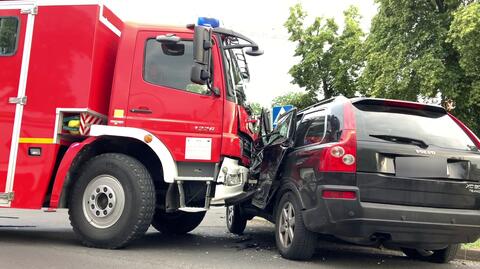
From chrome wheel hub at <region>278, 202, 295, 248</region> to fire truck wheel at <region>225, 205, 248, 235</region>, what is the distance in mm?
2232

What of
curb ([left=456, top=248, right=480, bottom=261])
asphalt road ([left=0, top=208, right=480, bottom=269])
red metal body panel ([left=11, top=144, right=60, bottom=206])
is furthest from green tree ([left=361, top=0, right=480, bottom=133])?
red metal body panel ([left=11, top=144, right=60, bottom=206])

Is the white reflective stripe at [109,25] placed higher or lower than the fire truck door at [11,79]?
higher

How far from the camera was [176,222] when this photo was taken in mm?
8625

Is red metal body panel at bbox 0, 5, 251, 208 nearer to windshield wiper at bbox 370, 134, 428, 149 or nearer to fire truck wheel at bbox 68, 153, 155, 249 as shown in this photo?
fire truck wheel at bbox 68, 153, 155, 249

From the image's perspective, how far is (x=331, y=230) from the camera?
548cm

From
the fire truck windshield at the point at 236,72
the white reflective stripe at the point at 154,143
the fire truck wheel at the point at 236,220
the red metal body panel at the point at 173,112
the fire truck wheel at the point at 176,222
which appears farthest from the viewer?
the fire truck wheel at the point at 236,220

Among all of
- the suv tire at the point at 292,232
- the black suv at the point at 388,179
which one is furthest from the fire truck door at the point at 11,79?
the black suv at the point at 388,179

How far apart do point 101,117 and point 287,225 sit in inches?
112

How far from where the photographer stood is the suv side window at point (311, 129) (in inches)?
240

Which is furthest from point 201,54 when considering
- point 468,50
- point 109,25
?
point 468,50

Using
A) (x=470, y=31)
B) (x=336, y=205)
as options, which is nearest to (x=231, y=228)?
(x=336, y=205)

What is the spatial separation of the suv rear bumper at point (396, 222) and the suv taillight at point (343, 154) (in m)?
0.20

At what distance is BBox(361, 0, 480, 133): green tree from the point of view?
20.8 metres

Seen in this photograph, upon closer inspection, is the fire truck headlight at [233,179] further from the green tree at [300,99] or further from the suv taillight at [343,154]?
the green tree at [300,99]
